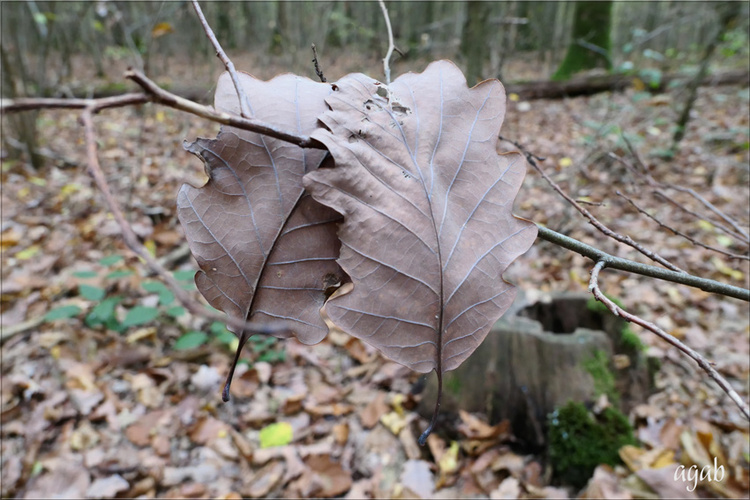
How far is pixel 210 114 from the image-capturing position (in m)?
0.36

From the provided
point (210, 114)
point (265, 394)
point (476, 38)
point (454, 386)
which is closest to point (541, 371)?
point (454, 386)

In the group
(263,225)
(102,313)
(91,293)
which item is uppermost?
(263,225)

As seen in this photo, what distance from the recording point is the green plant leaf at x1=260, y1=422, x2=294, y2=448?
7.83ft

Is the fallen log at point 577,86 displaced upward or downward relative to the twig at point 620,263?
upward

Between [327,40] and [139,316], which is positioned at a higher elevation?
[327,40]

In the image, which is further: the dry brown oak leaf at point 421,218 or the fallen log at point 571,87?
the fallen log at point 571,87

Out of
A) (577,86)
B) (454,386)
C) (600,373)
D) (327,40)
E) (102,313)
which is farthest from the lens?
(327,40)

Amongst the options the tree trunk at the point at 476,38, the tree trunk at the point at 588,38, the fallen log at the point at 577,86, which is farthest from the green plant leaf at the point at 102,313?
the tree trunk at the point at 588,38

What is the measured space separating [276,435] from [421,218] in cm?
233

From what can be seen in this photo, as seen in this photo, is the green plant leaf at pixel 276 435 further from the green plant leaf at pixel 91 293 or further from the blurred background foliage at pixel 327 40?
the blurred background foliage at pixel 327 40

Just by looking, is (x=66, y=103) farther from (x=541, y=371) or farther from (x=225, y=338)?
(x=225, y=338)

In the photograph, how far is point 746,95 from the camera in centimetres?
516

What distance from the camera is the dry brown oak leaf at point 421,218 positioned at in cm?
45

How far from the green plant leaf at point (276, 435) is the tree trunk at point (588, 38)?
8.81 meters
